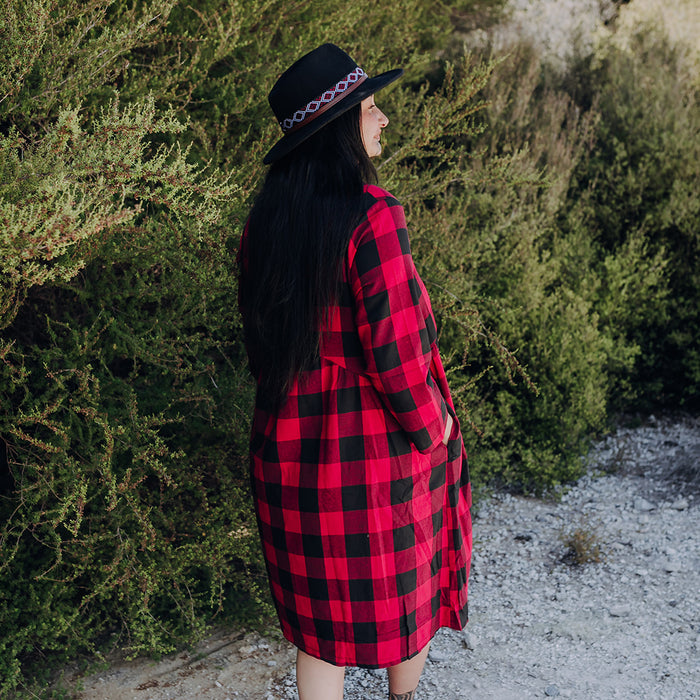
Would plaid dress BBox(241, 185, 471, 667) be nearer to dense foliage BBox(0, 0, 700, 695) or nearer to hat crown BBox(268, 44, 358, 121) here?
hat crown BBox(268, 44, 358, 121)

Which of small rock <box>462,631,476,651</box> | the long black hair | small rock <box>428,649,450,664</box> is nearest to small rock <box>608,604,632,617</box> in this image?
small rock <box>462,631,476,651</box>

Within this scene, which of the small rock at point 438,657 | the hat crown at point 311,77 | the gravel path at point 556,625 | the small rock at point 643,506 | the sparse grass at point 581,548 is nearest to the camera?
the hat crown at point 311,77

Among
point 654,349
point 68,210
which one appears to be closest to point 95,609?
point 68,210

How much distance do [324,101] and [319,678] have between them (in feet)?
4.58

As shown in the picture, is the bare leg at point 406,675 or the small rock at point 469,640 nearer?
the bare leg at point 406,675

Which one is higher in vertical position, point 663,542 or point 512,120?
point 512,120

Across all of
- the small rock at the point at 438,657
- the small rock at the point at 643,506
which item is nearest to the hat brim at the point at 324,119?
the small rock at the point at 438,657

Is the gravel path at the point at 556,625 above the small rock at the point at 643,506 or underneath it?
above

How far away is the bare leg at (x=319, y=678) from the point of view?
1797mm

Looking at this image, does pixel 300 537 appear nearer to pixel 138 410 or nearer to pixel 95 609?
pixel 138 410

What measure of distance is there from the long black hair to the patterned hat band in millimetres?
39

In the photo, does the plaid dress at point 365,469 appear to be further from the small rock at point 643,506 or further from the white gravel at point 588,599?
the small rock at point 643,506

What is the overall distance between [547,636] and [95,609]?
1.80 m

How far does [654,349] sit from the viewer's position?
529cm
